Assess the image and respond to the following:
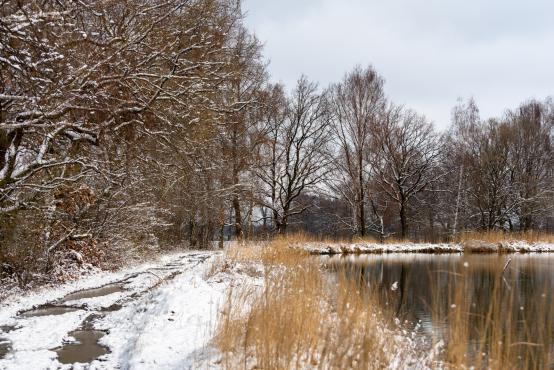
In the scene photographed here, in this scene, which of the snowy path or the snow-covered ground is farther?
the snow-covered ground

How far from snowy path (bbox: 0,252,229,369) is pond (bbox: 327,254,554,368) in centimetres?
159

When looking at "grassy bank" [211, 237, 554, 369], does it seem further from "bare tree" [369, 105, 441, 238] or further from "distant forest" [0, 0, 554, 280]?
"bare tree" [369, 105, 441, 238]

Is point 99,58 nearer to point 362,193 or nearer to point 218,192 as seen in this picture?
point 218,192

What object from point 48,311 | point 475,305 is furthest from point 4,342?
point 475,305

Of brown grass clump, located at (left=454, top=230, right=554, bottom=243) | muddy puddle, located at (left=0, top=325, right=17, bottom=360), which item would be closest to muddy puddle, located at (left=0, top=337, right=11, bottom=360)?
muddy puddle, located at (left=0, top=325, right=17, bottom=360)

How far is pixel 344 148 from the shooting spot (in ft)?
87.5

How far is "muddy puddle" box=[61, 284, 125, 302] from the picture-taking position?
757 cm

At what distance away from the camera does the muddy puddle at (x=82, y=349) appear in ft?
13.8

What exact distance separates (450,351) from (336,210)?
34.5 metres

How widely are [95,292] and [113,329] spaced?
3238mm

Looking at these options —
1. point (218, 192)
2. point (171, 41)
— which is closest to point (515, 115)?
point (218, 192)

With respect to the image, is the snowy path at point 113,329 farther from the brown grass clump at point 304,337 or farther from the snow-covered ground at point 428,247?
the snow-covered ground at point 428,247

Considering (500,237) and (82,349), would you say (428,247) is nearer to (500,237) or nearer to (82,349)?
(500,237)

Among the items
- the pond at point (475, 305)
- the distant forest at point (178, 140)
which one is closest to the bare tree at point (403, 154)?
the distant forest at point (178, 140)
